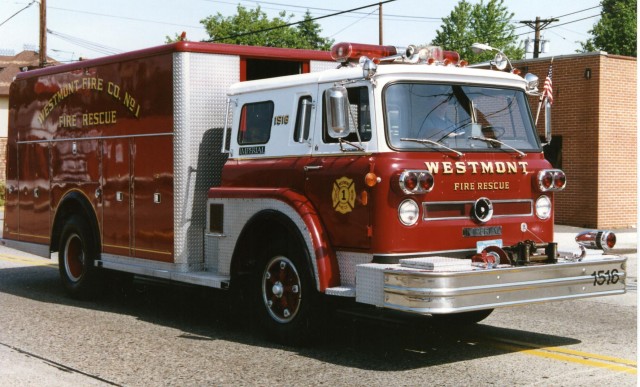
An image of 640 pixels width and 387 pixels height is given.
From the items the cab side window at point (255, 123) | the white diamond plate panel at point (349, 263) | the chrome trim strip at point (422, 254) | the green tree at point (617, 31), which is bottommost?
the white diamond plate panel at point (349, 263)

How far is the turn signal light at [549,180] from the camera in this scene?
830 cm

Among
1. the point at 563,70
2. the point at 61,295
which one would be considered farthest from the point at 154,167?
the point at 563,70

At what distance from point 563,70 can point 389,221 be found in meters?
18.2

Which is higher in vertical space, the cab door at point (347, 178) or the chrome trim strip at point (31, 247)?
the cab door at point (347, 178)

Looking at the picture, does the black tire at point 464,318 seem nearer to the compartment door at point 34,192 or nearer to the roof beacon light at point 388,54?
the roof beacon light at point 388,54

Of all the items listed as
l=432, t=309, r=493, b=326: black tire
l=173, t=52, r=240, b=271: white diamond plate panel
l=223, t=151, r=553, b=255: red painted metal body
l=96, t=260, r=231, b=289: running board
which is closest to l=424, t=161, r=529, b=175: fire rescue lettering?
l=223, t=151, r=553, b=255: red painted metal body

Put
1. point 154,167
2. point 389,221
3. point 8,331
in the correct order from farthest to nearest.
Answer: point 154,167 → point 8,331 → point 389,221

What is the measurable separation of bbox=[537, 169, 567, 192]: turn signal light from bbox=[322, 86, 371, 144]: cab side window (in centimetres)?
178

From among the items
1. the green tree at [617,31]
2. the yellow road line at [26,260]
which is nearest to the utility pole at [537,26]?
the green tree at [617,31]

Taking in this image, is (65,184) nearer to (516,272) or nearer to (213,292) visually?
(213,292)

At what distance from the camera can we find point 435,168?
25.1 ft

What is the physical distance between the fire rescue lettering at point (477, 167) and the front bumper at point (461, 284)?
0.81 m

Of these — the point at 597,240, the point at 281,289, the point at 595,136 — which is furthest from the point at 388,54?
the point at 595,136

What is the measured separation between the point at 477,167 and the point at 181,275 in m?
3.44
